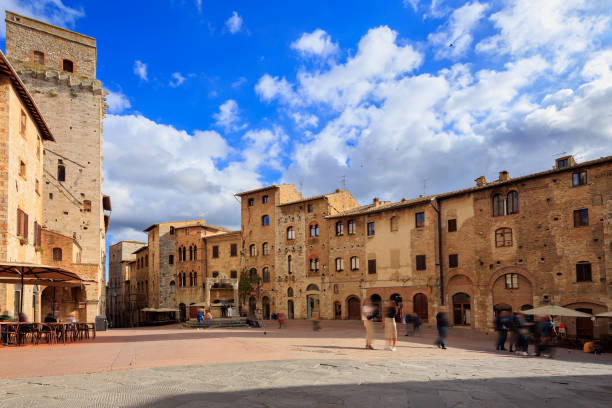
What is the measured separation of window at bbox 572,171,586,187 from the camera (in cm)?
2624

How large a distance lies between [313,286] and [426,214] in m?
12.7

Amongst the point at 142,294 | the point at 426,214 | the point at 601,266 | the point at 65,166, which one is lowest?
the point at 142,294

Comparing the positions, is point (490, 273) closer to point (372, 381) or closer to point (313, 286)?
point (313, 286)

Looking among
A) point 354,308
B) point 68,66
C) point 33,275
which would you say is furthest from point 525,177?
point 68,66

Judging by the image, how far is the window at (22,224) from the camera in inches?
882

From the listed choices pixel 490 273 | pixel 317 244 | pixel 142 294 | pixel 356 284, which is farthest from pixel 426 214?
pixel 142 294

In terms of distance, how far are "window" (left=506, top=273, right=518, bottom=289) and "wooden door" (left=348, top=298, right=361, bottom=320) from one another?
12.3 m

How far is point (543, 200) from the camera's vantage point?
27.8 m

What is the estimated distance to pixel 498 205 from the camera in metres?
30.1

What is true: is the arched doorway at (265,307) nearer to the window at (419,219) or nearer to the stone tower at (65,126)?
the stone tower at (65,126)

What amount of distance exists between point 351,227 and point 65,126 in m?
24.1

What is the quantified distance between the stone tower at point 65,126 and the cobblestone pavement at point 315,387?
2861cm

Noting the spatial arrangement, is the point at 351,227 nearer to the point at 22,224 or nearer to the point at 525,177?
the point at 525,177

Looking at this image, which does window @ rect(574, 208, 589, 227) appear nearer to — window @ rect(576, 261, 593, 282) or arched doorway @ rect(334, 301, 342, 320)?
window @ rect(576, 261, 593, 282)
